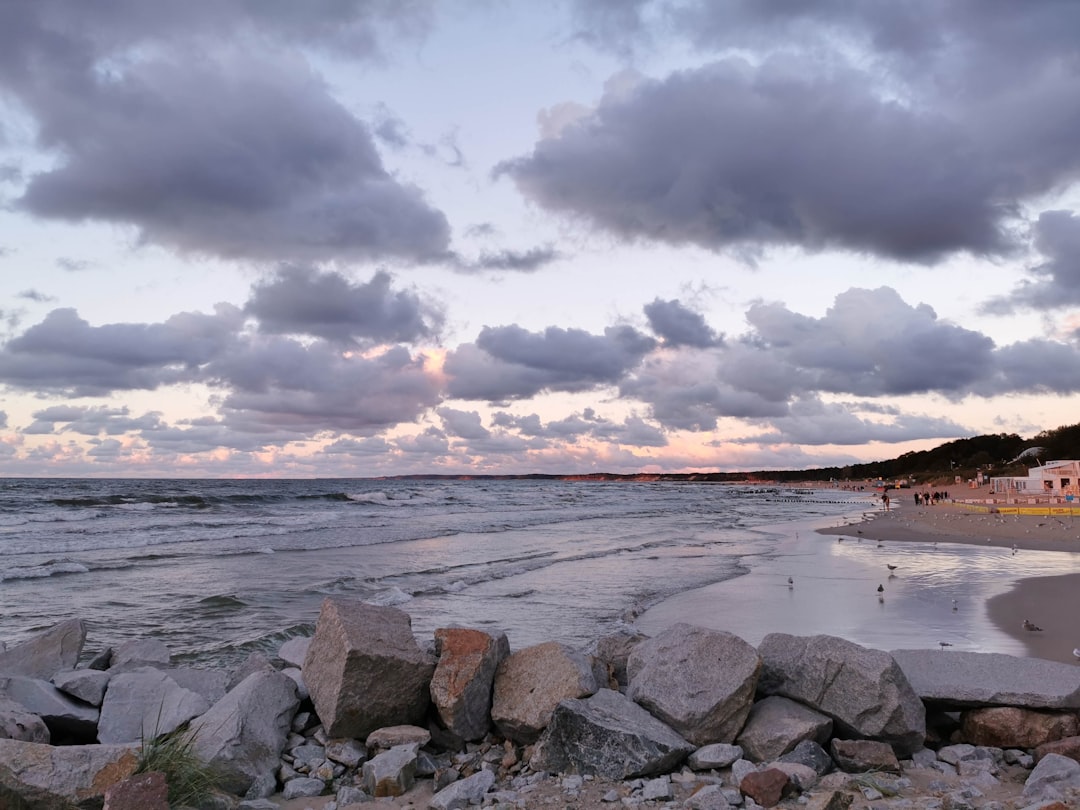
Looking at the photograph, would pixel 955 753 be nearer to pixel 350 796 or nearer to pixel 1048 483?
pixel 350 796

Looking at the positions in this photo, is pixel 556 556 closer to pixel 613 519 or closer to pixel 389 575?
pixel 389 575

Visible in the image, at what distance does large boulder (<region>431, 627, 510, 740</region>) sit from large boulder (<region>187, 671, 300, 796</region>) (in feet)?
4.34

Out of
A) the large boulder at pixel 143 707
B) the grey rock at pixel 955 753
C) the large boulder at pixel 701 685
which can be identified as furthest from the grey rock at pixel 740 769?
the large boulder at pixel 143 707

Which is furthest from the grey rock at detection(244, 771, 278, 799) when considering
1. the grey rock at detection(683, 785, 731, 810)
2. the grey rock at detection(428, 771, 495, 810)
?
the grey rock at detection(683, 785, 731, 810)

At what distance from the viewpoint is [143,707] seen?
6785 millimetres

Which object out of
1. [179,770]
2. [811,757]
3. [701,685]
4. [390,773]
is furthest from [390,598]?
[811,757]

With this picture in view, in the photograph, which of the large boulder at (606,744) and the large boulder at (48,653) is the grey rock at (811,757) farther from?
the large boulder at (48,653)

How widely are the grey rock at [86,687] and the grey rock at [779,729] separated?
18.8ft

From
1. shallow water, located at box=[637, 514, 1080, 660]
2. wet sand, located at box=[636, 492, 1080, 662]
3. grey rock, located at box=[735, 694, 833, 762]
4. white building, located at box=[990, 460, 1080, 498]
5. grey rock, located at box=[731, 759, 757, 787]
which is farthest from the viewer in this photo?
white building, located at box=[990, 460, 1080, 498]

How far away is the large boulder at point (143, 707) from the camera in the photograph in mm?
6566

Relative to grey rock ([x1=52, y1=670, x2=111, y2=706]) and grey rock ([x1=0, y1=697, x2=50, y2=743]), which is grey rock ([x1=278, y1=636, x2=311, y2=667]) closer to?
grey rock ([x1=52, y1=670, x2=111, y2=706])

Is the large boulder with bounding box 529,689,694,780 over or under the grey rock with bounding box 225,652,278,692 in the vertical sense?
over

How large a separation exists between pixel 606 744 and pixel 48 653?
616cm

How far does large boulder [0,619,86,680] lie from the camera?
26.0ft
